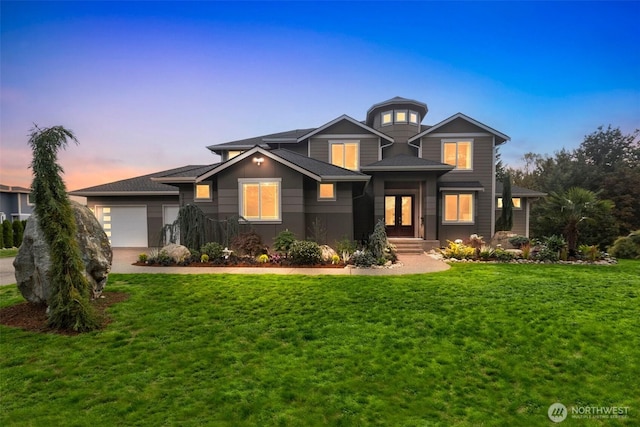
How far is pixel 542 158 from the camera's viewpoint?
3906cm

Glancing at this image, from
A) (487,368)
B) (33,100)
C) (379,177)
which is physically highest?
(33,100)

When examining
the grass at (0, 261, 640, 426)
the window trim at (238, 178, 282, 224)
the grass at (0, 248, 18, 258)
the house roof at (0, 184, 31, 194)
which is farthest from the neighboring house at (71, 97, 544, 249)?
the house roof at (0, 184, 31, 194)

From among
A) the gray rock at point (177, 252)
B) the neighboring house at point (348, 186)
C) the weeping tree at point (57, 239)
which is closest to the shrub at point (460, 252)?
the neighboring house at point (348, 186)

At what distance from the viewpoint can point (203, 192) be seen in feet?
44.0

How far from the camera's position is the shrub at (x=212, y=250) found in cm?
1059

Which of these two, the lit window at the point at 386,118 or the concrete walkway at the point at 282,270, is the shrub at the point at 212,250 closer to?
the concrete walkway at the point at 282,270

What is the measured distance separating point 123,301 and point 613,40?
23962 mm

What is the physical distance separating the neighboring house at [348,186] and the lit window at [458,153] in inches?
2.1

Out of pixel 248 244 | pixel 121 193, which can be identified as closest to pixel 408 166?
pixel 248 244

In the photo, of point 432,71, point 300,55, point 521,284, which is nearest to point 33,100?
point 300,55

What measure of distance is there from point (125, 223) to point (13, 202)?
1904 cm

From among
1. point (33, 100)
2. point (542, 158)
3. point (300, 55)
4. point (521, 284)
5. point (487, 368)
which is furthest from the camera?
point (542, 158)

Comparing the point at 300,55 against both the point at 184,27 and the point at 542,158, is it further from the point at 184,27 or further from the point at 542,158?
the point at 542,158

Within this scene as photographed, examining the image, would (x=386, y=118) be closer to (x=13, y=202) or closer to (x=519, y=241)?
(x=519, y=241)
